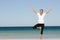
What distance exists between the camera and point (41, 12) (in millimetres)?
13359

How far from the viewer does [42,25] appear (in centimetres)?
1342

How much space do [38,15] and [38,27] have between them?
2.12ft

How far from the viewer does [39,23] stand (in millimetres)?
13453

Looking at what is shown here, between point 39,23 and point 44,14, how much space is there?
0.55 metres

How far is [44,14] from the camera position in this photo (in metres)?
13.5

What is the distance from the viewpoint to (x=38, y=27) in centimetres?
1357

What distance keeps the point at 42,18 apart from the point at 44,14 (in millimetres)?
239

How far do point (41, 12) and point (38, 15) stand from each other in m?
0.27

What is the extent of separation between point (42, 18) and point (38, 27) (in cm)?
53

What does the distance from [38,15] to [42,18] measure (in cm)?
27

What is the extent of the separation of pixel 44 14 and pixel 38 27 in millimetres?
773
